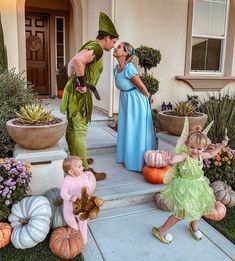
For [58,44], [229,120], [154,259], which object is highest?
[58,44]

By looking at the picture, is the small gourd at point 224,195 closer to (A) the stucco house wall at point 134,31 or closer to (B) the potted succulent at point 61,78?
(A) the stucco house wall at point 134,31

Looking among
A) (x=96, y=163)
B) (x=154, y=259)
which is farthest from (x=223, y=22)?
(x=154, y=259)

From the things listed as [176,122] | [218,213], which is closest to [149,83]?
[176,122]

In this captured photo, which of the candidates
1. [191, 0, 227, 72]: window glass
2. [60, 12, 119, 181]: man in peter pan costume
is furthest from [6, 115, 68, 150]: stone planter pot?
[191, 0, 227, 72]: window glass

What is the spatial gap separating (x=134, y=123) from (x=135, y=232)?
143 cm

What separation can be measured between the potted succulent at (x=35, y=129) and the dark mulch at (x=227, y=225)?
1841mm

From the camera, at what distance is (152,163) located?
11.1 ft

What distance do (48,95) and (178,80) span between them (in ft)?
13.9

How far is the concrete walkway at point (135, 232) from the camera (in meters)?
2.45

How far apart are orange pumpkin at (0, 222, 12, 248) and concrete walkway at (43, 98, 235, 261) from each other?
2.18 feet

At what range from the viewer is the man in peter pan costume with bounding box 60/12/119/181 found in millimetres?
2830

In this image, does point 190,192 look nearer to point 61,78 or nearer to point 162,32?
point 162,32

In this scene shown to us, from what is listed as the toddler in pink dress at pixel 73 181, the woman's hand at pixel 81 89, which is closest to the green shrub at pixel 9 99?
the woman's hand at pixel 81 89

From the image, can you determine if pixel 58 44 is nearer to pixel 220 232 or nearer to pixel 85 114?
pixel 85 114
